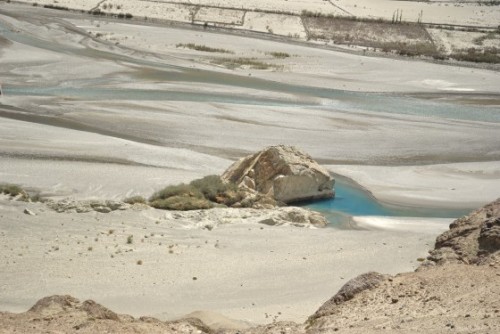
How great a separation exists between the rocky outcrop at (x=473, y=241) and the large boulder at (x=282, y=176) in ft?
30.6

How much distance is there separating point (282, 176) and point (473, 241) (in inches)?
412

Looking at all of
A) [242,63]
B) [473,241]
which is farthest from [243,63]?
[473,241]

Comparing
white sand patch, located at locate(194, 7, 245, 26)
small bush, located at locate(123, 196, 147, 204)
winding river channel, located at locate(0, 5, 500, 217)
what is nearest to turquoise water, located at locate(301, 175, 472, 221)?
small bush, located at locate(123, 196, 147, 204)

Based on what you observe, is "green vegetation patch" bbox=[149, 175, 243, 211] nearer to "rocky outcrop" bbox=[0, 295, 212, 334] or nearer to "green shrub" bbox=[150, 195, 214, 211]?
"green shrub" bbox=[150, 195, 214, 211]

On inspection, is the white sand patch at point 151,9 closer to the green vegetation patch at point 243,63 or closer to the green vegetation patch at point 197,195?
the green vegetation patch at point 243,63

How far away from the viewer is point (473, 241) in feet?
37.6

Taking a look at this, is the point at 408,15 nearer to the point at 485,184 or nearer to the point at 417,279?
the point at 485,184

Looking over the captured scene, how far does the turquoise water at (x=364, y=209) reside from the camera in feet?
70.9

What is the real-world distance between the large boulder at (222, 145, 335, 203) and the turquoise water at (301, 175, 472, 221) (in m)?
0.39

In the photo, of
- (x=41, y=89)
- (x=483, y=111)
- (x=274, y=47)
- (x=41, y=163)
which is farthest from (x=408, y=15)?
(x=41, y=163)

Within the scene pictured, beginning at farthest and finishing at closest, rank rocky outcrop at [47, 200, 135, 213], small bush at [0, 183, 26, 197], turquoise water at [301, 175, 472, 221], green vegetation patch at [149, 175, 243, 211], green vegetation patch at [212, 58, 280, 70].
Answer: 1. green vegetation patch at [212, 58, 280, 70]
2. turquoise water at [301, 175, 472, 221]
3. green vegetation patch at [149, 175, 243, 211]
4. small bush at [0, 183, 26, 197]
5. rocky outcrop at [47, 200, 135, 213]

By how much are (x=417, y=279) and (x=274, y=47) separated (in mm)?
44007

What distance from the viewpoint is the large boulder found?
21.7 meters

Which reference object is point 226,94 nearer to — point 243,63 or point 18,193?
point 243,63
